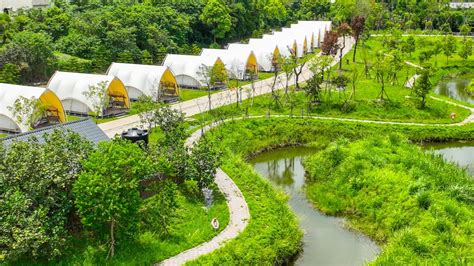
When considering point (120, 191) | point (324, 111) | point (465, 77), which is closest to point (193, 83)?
point (324, 111)

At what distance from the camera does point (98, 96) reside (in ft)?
115

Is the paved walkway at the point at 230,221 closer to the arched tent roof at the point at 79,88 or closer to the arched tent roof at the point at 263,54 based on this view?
the arched tent roof at the point at 79,88

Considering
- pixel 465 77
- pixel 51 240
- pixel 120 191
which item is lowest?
pixel 465 77

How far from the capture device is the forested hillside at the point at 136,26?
43031 mm

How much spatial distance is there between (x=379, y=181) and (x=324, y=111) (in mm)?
13721

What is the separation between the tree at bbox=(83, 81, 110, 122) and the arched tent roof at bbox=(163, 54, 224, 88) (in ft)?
32.8

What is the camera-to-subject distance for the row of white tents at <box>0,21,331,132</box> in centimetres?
3206

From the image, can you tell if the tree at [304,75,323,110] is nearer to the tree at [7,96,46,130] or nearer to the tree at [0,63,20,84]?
the tree at [7,96,46,130]

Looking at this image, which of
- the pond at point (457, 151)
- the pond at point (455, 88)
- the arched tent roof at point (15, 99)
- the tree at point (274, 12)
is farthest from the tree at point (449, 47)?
the arched tent roof at point (15, 99)

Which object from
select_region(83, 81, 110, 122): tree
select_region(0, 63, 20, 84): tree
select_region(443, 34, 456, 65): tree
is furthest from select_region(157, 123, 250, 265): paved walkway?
select_region(443, 34, 456, 65): tree

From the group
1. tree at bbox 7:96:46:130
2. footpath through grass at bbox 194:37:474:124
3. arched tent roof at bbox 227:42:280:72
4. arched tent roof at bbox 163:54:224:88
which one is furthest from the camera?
arched tent roof at bbox 227:42:280:72

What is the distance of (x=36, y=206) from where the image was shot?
17219mm

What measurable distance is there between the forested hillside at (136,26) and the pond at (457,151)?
28.7 meters

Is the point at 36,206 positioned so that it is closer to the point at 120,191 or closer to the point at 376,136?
the point at 120,191
